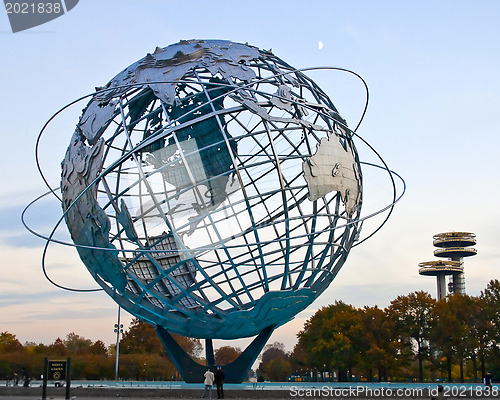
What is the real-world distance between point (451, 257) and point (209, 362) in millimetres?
66715

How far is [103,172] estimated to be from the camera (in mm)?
14633

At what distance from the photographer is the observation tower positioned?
252 feet

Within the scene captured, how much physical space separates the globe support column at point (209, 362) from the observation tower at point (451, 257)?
6395cm

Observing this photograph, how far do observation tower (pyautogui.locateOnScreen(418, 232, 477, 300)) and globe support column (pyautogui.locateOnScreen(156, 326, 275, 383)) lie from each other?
63.9 m

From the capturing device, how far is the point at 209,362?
17453 millimetres

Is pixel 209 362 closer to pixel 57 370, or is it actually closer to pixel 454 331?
pixel 57 370

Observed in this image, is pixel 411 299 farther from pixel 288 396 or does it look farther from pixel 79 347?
pixel 79 347

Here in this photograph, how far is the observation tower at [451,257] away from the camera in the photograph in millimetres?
76750

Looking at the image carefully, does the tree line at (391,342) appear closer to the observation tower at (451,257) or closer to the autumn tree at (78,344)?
the autumn tree at (78,344)

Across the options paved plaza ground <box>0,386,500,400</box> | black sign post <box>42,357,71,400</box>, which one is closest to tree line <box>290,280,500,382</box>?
paved plaza ground <box>0,386,500,400</box>

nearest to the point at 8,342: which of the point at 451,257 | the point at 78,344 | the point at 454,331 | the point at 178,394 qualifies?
the point at 78,344

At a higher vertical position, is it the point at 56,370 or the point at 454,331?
the point at 454,331

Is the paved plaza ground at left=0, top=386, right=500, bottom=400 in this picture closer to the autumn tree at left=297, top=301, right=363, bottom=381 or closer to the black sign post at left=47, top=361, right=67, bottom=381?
the black sign post at left=47, top=361, right=67, bottom=381

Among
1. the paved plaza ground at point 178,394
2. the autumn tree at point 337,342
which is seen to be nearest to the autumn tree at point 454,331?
the autumn tree at point 337,342
